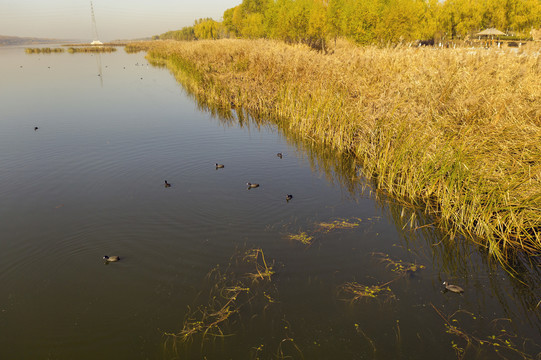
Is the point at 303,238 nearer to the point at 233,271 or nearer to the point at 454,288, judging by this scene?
the point at 233,271

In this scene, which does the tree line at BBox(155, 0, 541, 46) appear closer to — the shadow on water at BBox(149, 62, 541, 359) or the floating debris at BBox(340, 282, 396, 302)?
the shadow on water at BBox(149, 62, 541, 359)

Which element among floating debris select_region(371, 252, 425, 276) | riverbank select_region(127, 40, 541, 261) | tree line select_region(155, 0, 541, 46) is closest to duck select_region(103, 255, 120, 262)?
floating debris select_region(371, 252, 425, 276)

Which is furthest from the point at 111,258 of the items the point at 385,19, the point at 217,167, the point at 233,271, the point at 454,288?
the point at 385,19

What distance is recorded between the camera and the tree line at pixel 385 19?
125 feet

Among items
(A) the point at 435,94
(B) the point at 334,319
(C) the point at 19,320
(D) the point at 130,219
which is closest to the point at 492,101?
(A) the point at 435,94

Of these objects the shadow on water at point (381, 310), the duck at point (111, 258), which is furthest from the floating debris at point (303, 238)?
the duck at point (111, 258)

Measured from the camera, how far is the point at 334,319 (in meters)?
4.62

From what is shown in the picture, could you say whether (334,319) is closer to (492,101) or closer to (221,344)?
(221,344)

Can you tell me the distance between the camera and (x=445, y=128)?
335 inches

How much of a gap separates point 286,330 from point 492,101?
750 centimetres

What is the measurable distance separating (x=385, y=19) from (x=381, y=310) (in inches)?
1579

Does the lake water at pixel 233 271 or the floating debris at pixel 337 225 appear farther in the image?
the floating debris at pixel 337 225

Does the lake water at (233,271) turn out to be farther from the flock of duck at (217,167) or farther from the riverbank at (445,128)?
the riverbank at (445,128)

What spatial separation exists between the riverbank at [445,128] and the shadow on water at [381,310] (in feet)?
2.50
